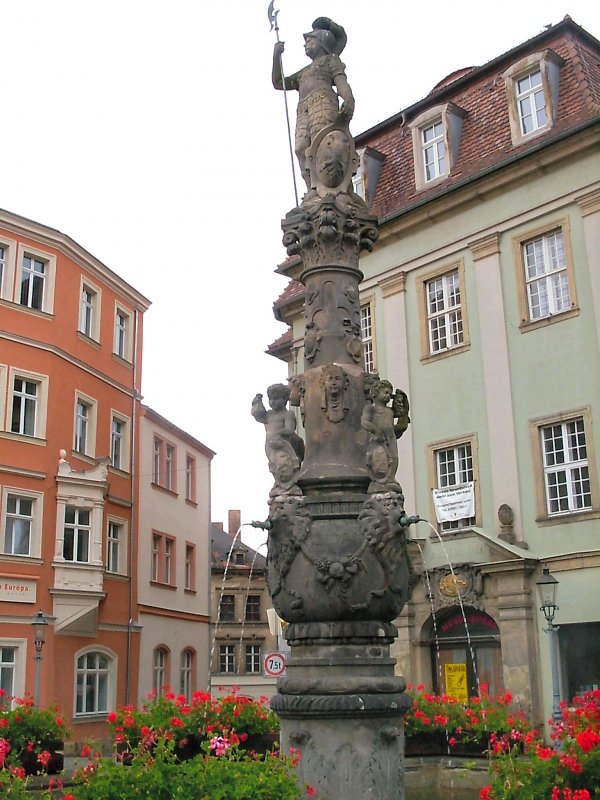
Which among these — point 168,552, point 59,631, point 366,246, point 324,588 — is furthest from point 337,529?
point 168,552

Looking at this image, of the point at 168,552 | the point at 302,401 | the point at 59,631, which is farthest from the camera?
the point at 168,552

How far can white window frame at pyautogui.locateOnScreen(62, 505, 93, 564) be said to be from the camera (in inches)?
1019

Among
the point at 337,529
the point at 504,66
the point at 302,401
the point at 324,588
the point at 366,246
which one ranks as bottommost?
the point at 324,588

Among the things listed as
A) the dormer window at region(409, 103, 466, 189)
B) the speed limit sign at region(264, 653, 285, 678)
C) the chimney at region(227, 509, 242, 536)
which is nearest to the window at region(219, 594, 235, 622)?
the chimney at region(227, 509, 242, 536)

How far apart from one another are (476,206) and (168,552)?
1691cm

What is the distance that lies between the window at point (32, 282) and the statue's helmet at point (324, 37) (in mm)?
17648

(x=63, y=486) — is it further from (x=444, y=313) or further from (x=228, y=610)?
(x=228, y=610)

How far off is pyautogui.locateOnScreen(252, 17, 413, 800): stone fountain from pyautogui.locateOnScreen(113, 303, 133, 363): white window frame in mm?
21626

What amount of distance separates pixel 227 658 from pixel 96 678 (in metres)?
34.5

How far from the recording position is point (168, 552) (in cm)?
3253

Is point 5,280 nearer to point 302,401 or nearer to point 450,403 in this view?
point 450,403

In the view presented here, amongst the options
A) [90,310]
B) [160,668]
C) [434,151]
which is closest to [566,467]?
[434,151]

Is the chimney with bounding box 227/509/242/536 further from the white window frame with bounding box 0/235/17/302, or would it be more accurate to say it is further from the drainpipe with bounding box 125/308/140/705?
the white window frame with bounding box 0/235/17/302

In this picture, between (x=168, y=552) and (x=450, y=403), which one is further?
(x=168, y=552)
